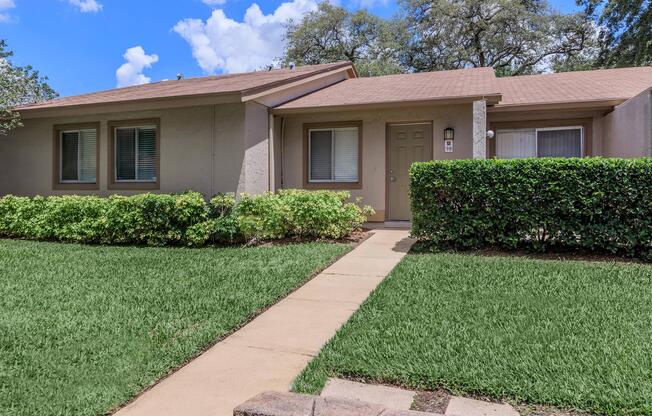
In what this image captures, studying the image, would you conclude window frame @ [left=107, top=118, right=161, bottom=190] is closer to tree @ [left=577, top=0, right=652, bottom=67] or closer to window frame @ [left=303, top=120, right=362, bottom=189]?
window frame @ [left=303, top=120, right=362, bottom=189]

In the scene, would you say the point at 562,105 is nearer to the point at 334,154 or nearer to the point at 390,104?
the point at 390,104

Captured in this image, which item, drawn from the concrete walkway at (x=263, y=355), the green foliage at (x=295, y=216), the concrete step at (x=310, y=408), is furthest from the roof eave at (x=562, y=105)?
the concrete step at (x=310, y=408)

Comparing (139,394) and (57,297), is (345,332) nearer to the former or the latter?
(139,394)

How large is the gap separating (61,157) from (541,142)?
11974 millimetres

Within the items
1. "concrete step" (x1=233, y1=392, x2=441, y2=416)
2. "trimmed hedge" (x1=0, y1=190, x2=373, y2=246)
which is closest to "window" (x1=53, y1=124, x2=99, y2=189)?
"trimmed hedge" (x1=0, y1=190, x2=373, y2=246)

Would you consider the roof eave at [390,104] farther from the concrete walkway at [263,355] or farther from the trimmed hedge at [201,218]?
the concrete walkway at [263,355]

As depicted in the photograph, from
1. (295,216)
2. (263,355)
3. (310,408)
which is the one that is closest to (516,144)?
(295,216)

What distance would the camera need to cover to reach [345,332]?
163 inches

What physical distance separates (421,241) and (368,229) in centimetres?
237

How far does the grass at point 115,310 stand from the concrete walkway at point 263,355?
161 mm

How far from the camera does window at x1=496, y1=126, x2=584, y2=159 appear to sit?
1062cm

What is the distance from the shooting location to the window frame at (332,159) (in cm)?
1077

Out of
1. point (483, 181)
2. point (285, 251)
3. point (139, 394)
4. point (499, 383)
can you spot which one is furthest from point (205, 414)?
point (483, 181)

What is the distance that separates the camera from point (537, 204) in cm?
707
